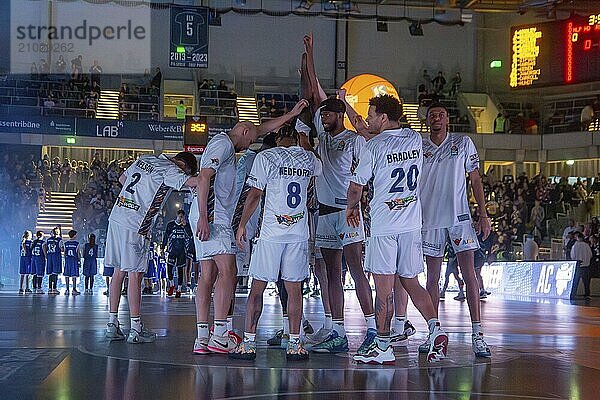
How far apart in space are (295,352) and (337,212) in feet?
4.95

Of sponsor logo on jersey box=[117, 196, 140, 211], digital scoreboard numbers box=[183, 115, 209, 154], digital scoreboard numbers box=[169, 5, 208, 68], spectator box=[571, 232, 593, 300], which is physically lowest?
spectator box=[571, 232, 593, 300]

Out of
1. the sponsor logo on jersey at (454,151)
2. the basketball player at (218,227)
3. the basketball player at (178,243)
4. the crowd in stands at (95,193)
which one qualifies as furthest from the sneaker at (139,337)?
the crowd in stands at (95,193)

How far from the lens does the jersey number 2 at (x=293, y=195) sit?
23.6 feet

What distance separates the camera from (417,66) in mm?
37469

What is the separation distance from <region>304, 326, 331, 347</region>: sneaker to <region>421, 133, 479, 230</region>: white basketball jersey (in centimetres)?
138

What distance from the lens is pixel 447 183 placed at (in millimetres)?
7805

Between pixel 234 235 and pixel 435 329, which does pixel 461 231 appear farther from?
pixel 234 235

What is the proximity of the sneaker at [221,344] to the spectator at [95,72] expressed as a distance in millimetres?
28136

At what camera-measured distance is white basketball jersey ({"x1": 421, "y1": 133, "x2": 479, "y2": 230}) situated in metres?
7.79

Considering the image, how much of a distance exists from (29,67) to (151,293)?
1652 cm

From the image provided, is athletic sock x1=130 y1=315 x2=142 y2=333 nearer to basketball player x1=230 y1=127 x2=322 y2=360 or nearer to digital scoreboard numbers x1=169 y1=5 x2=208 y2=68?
basketball player x1=230 y1=127 x2=322 y2=360

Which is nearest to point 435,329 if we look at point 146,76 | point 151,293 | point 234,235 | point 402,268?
point 402,268

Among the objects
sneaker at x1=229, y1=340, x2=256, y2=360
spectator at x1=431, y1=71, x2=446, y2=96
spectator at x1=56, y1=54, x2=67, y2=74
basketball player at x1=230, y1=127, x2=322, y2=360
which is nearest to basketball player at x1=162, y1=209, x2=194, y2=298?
basketball player at x1=230, y1=127, x2=322, y2=360

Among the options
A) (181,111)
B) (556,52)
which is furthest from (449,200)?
(181,111)
